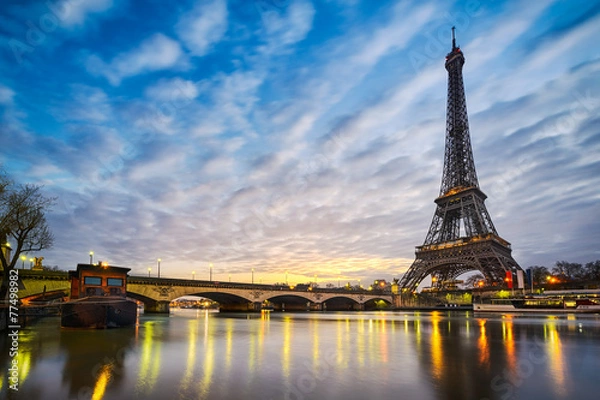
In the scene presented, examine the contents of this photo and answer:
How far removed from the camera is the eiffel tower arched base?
105m

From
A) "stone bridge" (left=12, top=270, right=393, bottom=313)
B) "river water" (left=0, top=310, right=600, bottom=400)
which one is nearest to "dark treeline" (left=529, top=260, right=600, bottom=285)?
"stone bridge" (left=12, top=270, right=393, bottom=313)

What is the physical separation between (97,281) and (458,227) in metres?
112

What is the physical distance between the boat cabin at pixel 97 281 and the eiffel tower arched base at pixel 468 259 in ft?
299

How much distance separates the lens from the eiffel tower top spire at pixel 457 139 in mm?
126625

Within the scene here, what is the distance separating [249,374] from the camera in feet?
55.6

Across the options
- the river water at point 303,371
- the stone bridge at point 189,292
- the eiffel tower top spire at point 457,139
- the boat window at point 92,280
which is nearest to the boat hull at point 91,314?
the boat window at point 92,280

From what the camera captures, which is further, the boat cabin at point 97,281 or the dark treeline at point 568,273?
the dark treeline at point 568,273

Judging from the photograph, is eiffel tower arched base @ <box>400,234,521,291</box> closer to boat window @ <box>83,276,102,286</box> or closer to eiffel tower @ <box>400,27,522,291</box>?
eiffel tower @ <box>400,27,522,291</box>

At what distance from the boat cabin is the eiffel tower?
91.0 metres

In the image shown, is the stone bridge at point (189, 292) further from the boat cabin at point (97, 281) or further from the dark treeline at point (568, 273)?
the dark treeline at point (568, 273)

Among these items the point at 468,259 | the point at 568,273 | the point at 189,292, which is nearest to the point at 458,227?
the point at 468,259

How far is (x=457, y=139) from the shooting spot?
5187 inches

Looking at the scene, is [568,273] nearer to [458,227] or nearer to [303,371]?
[458,227]

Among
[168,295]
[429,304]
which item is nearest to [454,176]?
[429,304]
